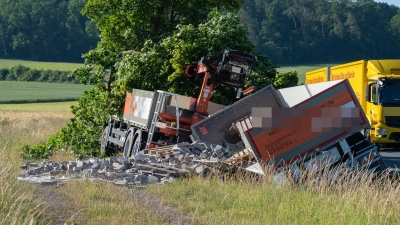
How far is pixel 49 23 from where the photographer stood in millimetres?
97250

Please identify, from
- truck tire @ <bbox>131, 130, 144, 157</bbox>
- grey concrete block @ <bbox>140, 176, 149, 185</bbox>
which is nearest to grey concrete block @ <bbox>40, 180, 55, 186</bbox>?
grey concrete block @ <bbox>140, 176, 149, 185</bbox>

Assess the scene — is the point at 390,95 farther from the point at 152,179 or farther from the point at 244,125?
the point at 152,179

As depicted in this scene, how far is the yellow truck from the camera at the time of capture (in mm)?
23422

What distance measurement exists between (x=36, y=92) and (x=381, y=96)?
179ft

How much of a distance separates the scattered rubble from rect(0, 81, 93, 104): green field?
50.2 m

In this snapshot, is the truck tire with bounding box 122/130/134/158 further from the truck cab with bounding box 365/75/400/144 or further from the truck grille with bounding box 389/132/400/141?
the truck grille with bounding box 389/132/400/141

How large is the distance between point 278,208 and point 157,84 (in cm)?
1249

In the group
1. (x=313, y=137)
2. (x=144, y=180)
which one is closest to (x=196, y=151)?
(x=144, y=180)

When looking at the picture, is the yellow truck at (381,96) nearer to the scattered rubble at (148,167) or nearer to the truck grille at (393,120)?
the truck grille at (393,120)

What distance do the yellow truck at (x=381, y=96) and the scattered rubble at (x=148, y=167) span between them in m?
9.85

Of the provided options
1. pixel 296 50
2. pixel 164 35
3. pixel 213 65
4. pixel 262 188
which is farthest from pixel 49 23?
pixel 262 188

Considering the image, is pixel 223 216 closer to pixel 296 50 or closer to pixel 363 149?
pixel 363 149

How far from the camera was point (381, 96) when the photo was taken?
23453mm

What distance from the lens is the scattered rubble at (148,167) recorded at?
1270 centimetres
